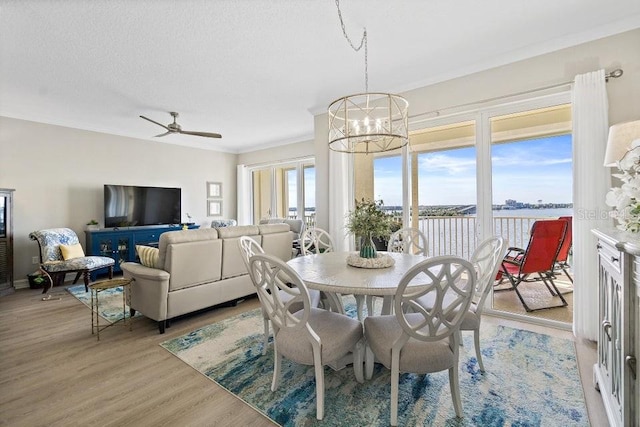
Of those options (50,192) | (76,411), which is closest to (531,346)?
(76,411)

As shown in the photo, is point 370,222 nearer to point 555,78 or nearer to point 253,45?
point 253,45

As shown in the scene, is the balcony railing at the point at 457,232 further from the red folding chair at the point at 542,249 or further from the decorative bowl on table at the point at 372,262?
the decorative bowl on table at the point at 372,262

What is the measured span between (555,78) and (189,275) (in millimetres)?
4102

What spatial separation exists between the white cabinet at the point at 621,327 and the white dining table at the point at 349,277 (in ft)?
2.69

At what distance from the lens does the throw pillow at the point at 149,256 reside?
2961mm

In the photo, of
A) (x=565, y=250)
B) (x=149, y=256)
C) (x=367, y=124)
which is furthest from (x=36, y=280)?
(x=565, y=250)

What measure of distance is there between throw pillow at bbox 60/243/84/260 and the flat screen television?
837 millimetres

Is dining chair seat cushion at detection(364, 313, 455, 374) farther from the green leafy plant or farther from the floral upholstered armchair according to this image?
the floral upholstered armchair

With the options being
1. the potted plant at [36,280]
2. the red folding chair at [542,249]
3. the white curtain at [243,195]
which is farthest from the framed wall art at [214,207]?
the red folding chair at [542,249]

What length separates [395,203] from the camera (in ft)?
13.0

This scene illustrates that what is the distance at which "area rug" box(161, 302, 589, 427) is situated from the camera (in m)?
1.63

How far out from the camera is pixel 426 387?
190cm

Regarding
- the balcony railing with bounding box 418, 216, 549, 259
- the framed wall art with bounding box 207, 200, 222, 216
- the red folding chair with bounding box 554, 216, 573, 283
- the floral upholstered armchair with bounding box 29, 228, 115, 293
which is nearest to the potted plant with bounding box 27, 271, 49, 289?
the floral upholstered armchair with bounding box 29, 228, 115, 293

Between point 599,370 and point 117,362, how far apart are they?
337 centimetres
